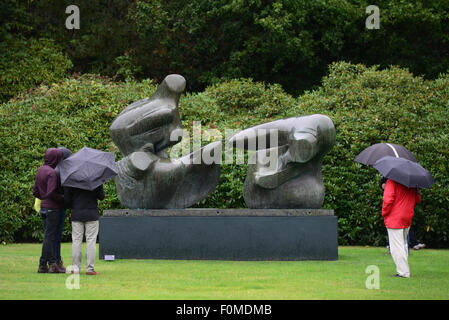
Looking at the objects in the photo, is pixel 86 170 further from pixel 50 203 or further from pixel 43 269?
pixel 43 269

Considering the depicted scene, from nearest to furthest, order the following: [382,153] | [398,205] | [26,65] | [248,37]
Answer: [398,205] < [382,153] < [26,65] < [248,37]

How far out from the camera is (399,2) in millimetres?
21703

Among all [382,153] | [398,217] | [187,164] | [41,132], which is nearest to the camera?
[398,217]

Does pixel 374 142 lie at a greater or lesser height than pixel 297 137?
greater

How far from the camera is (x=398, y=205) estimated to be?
8.61 m

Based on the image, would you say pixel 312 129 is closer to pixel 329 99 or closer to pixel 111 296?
pixel 111 296

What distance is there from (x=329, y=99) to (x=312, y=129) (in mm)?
5781

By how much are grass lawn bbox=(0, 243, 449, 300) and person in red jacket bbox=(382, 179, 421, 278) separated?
0.24 metres

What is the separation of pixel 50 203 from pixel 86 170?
75cm

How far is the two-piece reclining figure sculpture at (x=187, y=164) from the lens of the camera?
10.4 m

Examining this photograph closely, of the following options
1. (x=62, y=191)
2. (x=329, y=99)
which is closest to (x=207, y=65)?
(x=329, y=99)

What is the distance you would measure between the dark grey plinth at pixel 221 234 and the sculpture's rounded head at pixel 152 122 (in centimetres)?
110

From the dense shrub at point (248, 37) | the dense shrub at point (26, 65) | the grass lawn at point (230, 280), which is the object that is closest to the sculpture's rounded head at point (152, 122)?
the grass lawn at point (230, 280)

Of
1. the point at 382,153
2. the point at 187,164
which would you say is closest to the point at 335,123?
the point at 382,153
